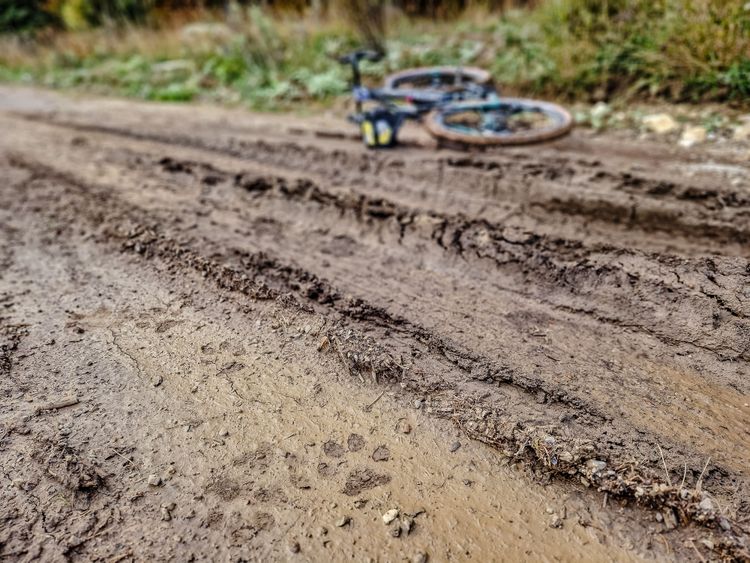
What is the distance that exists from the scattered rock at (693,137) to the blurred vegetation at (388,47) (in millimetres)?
644

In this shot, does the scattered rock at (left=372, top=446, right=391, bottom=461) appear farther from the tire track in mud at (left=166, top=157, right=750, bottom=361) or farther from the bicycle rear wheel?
the bicycle rear wheel

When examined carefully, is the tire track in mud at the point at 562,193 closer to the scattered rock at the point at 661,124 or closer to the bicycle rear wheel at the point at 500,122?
the bicycle rear wheel at the point at 500,122

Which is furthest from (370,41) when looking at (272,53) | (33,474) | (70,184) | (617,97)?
(33,474)

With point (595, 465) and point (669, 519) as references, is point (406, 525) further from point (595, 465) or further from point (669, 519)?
point (669, 519)

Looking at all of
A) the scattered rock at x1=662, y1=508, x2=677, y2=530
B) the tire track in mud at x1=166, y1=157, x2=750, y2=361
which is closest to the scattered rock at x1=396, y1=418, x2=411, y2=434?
the scattered rock at x1=662, y1=508, x2=677, y2=530

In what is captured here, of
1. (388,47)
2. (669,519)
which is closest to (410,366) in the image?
(669,519)

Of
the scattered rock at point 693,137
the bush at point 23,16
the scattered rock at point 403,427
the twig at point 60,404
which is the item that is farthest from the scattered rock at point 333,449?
the bush at point 23,16

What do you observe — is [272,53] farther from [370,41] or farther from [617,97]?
[617,97]

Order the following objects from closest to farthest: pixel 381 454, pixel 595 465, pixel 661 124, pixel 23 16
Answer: pixel 595 465, pixel 381 454, pixel 661 124, pixel 23 16

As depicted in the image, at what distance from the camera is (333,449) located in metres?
2.13

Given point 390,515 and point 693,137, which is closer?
point 390,515

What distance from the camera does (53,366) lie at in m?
2.57

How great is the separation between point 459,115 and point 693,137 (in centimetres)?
239

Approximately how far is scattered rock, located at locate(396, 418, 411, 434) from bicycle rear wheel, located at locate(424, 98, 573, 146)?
335 cm
